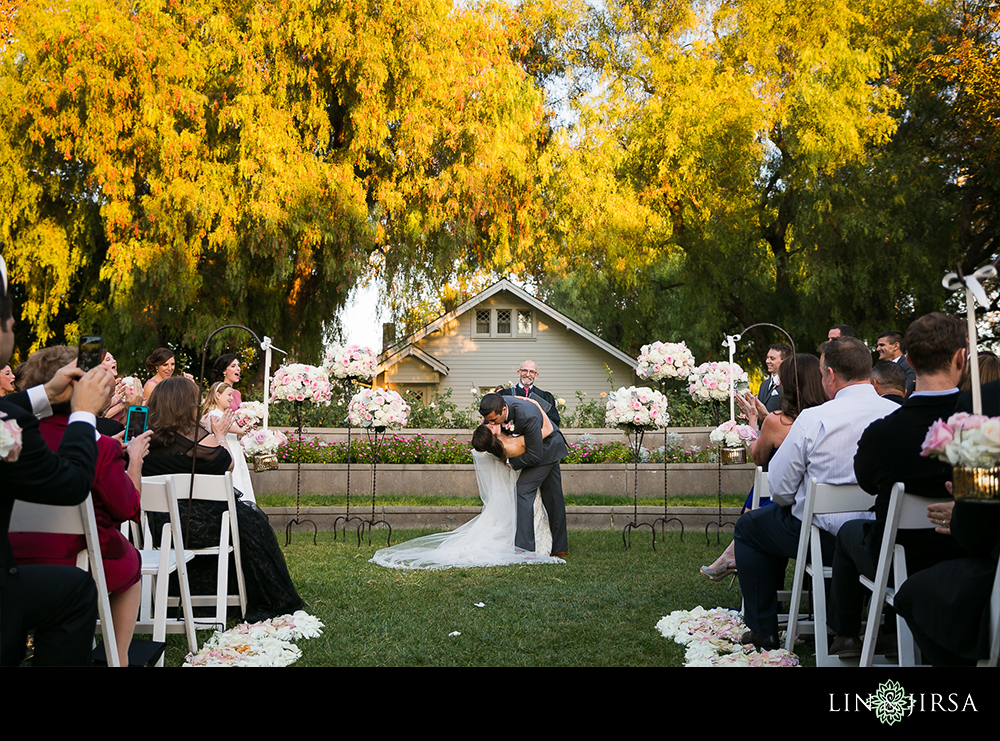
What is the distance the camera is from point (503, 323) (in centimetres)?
2628

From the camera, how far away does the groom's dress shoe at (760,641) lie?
Answer: 487 cm

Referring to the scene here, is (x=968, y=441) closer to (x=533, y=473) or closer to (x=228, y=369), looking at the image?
(x=533, y=473)

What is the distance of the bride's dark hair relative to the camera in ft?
28.3

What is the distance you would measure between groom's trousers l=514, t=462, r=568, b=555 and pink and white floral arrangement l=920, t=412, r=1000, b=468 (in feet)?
20.4

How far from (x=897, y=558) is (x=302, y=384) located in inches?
298

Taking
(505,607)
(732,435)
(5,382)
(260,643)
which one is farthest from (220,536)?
(732,435)

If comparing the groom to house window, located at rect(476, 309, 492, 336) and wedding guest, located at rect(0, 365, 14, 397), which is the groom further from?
house window, located at rect(476, 309, 492, 336)

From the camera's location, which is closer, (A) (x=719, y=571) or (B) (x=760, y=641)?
(B) (x=760, y=641)

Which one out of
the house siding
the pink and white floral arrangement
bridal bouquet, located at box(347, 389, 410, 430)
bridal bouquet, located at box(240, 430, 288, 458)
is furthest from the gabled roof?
the pink and white floral arrangement

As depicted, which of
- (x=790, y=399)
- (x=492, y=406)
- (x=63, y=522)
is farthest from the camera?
(x=492, y=406)

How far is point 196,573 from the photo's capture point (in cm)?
582
